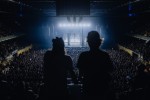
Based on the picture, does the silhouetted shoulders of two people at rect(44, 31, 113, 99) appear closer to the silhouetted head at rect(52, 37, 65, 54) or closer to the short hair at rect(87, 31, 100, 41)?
the short hair at rect(87, 31, 100, 41)

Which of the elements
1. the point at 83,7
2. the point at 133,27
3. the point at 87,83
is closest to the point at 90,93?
the point at 87,83

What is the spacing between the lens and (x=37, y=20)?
46.0 metres

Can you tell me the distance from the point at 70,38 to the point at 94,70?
46.0 metres

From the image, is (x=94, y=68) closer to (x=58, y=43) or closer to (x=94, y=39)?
(x=94, y=39)

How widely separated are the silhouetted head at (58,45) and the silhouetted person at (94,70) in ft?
1.93

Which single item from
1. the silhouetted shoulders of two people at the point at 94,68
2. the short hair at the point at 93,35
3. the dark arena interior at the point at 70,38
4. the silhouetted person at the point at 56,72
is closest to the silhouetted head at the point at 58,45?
the silhouetted person at the point at 56,72

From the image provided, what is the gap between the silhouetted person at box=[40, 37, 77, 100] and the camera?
4270 millimetres

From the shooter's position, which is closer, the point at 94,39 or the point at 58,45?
the point at 94,39

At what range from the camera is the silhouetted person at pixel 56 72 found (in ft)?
14.0

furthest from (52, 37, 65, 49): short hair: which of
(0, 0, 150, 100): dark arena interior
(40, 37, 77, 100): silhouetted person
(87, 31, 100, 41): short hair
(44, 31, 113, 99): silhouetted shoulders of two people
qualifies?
(87, 31, 100, 41): short hair

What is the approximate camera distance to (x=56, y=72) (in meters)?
4.39

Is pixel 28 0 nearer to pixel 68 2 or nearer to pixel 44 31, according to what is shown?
pixel 68 2

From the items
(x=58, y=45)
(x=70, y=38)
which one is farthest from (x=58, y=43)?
(x=70, y=38)

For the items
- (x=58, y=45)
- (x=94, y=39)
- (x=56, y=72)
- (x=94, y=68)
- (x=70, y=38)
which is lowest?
(x=70, y=38)
